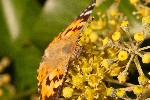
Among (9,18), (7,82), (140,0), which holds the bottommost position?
(140,0)

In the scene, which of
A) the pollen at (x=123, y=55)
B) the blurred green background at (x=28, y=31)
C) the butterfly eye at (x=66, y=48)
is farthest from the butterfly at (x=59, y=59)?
the blurred green background at (x=28, y=31)

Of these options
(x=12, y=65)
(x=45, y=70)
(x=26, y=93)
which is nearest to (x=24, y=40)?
(x=12, y=65)

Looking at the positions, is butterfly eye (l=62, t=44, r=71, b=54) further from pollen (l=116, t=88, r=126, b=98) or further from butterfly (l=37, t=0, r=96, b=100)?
pollen (l=116, t=88, r=126, b=98)

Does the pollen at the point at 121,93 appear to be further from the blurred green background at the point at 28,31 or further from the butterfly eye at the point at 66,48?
the blurred green background at the point at 28,31

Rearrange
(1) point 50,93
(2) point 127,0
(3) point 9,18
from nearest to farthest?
(1) point 50,93, (2) point 127,0, (3) point 9,18

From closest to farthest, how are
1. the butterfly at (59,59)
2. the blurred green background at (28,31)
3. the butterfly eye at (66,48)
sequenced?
the butterfly at (59,59) → the butterfly eye at (66,48) → the blurred green background at (28,31)

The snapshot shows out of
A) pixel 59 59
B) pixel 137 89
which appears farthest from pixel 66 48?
pixel 137 89

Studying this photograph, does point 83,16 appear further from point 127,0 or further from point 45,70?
point 127,0
